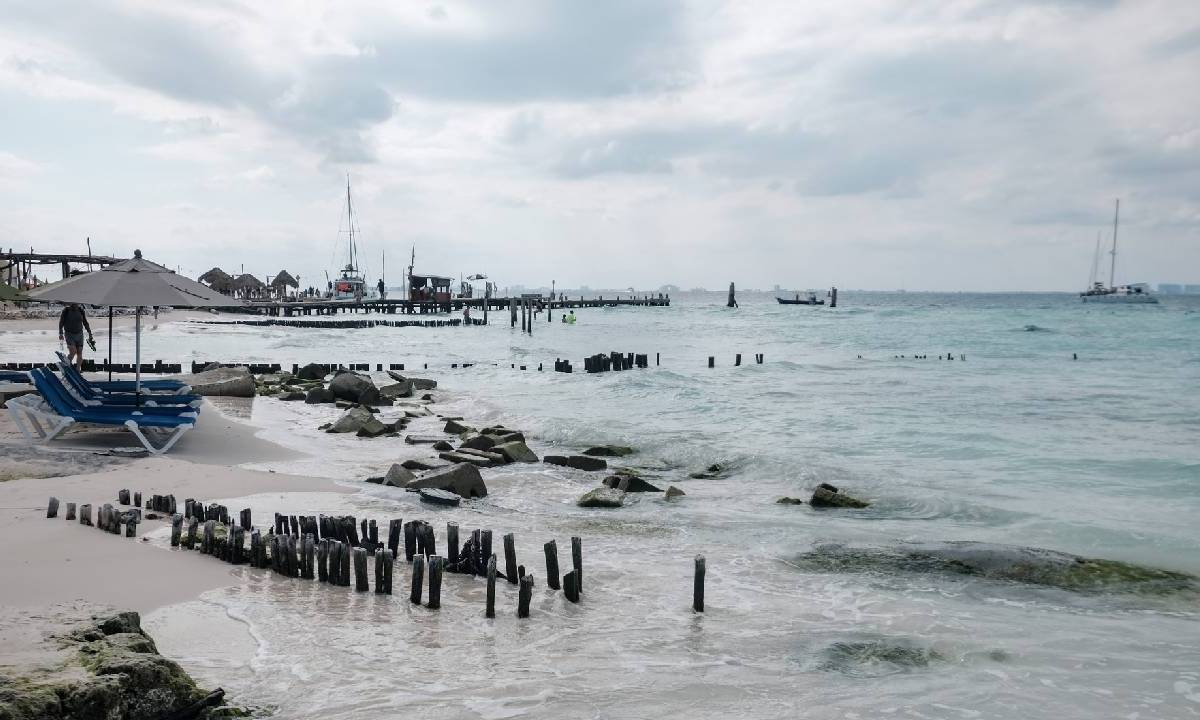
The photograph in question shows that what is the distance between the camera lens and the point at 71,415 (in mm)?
11828

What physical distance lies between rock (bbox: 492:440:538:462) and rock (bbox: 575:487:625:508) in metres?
3.12

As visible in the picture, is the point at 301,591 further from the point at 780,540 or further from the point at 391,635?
the point at 780,540

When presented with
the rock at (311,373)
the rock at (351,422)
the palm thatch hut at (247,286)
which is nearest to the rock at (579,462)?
the rock at (351,422)

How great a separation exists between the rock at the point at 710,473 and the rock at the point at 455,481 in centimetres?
402

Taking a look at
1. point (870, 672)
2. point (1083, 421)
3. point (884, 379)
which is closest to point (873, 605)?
point (870, 672)

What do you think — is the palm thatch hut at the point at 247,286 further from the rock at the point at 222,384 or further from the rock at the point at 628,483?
the rock at the point at 628,483

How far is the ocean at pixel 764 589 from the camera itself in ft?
18.2

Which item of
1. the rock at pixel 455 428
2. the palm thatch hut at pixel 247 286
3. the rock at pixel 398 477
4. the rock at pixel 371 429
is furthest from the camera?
the palm thatch hut at pixel 247 286

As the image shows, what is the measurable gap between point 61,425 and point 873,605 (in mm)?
11410

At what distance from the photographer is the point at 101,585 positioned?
645 centimetres

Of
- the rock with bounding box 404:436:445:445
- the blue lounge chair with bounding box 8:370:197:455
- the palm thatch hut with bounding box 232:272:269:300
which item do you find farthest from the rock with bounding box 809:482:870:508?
the palm thatch hut with bounding box 232:272:269:300

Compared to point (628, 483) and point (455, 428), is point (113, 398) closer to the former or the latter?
point (455, 428)

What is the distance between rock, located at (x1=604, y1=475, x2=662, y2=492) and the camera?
12.0 meters

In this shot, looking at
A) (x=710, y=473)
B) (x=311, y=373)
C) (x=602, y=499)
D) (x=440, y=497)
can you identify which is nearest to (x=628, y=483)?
(x=602, y=499)
